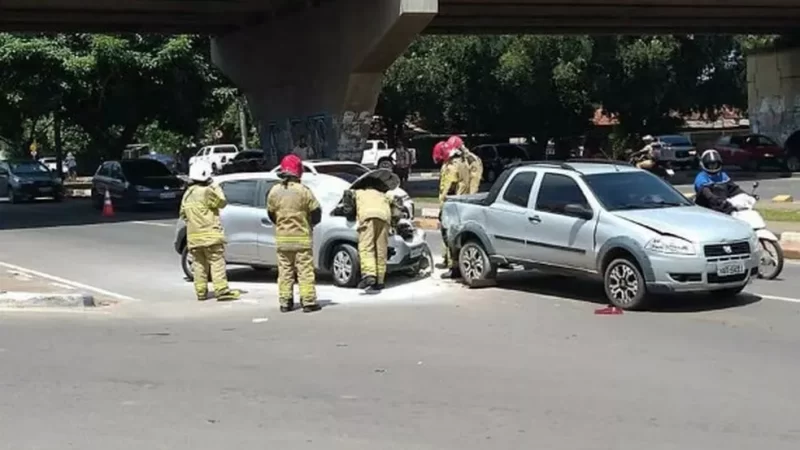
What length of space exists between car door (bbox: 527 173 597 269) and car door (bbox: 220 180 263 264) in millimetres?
4050

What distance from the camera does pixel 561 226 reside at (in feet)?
43.3

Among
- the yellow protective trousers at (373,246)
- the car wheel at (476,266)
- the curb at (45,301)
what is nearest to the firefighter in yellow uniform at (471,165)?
the car wheel at (476,266)

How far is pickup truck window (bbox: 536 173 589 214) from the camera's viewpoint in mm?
13242

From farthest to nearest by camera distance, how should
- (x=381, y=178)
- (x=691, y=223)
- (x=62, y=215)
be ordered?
1. (x=62, y=215)
2. (x=381, y=178)
3. (x=691, y=223)

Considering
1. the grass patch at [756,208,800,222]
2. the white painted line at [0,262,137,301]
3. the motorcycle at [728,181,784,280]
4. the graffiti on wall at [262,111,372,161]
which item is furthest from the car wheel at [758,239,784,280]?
the graffiti on wall at [262,111,372,161]

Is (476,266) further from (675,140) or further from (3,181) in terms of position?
(3,181)

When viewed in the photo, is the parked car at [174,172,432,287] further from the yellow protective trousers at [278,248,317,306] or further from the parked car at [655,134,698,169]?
the parked car at [655,134,698,169]

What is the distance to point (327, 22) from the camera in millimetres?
33250

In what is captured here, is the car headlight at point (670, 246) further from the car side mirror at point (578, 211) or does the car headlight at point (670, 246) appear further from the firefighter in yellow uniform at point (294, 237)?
the firefighter in yellow uniform at point (294, 237)

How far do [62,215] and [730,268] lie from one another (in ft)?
81.5

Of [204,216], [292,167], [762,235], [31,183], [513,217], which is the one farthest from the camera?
[31,183]

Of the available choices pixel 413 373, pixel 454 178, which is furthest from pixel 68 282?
pixel 413 373

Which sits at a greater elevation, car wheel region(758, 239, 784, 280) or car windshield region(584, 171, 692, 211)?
car windshield region(584, 171, 692, 211)

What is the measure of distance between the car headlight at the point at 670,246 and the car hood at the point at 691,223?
0.21ft
